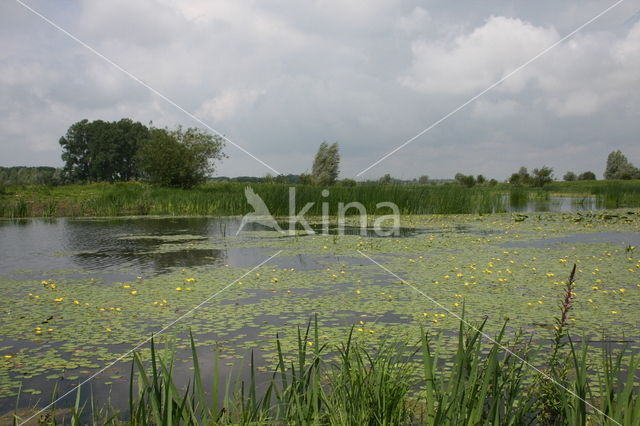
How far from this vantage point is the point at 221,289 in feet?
18.6

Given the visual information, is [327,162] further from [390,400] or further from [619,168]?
[390,400]

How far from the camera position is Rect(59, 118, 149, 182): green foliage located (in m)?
51.5

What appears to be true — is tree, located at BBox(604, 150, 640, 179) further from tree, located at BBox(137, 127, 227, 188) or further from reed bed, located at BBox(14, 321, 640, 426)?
reed bed, located at BBox(14, 321, 640, 426)

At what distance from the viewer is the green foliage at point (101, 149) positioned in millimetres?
51469

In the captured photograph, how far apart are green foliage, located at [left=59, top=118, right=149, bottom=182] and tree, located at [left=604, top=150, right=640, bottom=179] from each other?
4338 cm

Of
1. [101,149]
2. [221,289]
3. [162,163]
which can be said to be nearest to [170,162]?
[162,163]

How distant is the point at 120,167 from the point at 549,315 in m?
53.5

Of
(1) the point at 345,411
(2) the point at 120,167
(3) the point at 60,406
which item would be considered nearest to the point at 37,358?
(3) the point at 60,406

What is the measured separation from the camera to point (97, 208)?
16.8 metres

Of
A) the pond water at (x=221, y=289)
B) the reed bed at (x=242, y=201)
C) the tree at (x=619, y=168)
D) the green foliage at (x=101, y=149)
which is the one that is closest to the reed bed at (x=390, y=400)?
the pond water at (x=221, y=289)

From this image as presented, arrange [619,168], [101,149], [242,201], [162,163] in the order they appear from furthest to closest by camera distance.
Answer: [101,149]
[619,168]
[162,163]
[242,201]

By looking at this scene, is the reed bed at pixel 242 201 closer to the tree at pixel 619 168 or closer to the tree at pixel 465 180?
the tree at pixel 465 180

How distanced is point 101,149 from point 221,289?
50.9 meters

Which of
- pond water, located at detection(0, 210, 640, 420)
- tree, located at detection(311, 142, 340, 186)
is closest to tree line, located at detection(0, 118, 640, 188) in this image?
tree, located at detection(311, 142, 340, 186)
